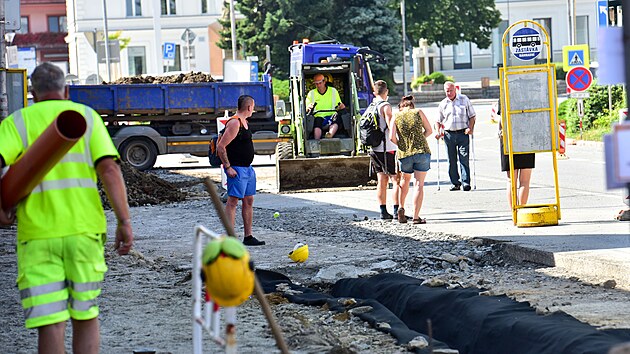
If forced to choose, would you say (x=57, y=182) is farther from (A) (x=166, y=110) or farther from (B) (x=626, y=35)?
(A) (x=166, y=110)

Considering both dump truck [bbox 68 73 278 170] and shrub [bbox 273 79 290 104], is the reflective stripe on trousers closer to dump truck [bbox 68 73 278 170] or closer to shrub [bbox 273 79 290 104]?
dump truck [bbox 68 73 278 170]

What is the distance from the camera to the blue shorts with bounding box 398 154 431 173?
15.5 m

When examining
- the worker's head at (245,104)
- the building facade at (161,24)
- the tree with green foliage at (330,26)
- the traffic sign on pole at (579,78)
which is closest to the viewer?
the worker's head at (245,104)

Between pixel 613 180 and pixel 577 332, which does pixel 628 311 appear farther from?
pixel 613 180

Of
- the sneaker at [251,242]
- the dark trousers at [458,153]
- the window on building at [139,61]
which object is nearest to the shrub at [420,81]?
the window on building at [139,61]

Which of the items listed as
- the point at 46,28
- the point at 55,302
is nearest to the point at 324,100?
the point at 55,302

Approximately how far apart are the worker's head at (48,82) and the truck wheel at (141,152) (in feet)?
75.6

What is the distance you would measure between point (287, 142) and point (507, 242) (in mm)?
12135

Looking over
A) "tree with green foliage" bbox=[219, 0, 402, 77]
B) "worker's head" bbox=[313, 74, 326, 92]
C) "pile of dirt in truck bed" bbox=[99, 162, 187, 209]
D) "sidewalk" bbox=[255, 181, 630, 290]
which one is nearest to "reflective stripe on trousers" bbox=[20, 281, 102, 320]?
"sidewalk" bbox=[255, 181, 630, 290]

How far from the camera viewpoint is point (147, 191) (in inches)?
860

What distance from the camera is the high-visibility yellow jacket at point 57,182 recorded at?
6.22 meters

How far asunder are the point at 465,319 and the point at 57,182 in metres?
3.54

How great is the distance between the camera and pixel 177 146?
29547 mm

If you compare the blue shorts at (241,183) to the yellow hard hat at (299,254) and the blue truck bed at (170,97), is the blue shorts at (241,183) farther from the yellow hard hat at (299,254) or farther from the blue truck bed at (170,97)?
the blue truck bed at (170,97)
